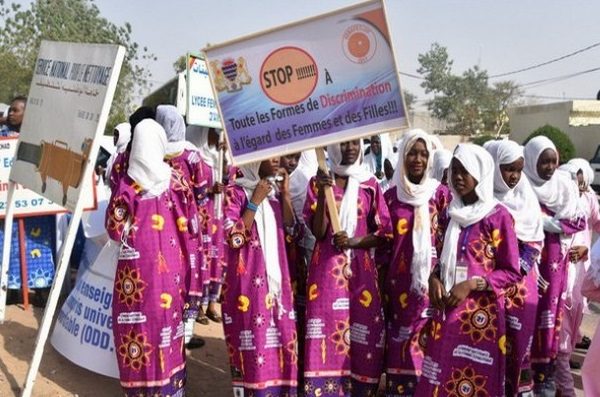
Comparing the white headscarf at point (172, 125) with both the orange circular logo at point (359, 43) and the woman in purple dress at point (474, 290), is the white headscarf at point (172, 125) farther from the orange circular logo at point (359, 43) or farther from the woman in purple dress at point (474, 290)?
the woman in purple dress at point (474, 290)

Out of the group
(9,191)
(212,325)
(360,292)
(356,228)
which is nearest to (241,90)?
(356,228)

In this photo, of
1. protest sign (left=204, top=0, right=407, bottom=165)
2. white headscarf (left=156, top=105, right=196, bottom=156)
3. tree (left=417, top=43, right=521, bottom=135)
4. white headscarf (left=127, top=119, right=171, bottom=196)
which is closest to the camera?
protest sign (left=204, top=0, right=407, bottom=165)

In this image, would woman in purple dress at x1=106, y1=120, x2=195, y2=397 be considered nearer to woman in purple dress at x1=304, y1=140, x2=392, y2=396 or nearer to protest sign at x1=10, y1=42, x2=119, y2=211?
protest sign at x1=10, y1=42, x2=119, y2=211

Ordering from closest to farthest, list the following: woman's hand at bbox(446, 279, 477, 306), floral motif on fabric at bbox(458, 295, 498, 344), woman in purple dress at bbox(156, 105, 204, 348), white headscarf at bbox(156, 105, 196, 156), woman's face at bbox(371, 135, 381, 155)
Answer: woman's hand at bbox(446, 279, 477, 306)
floral motif on fabric at bbox(458, 295, 498, 344)
woman in purple dress at bbox(156, 105, 204, 348)
white headscarf at bbox(156, 105, 196, 156)
woman's face at bbox(371, 135, 381, 155)

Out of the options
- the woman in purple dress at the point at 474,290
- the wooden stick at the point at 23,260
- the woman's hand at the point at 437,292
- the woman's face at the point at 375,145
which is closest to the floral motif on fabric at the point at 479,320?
the woman in purple dress at the point at 474,290

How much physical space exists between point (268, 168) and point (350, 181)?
20.0 inches

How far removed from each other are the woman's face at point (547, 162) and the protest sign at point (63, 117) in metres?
3.01

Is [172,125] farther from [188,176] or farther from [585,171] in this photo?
[585,171]

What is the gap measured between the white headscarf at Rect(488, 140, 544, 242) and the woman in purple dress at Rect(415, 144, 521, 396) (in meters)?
0.52

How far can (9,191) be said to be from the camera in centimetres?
528

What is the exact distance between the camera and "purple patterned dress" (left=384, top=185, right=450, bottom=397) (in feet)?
13.1

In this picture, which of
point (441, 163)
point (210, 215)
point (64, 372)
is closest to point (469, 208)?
point (441, 163)

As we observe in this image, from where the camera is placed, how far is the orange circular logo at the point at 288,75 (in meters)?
3.69

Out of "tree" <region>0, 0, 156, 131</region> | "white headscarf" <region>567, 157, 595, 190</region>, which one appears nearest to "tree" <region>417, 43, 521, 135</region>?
"tree" <region>0, 0, 156, 131</region>
